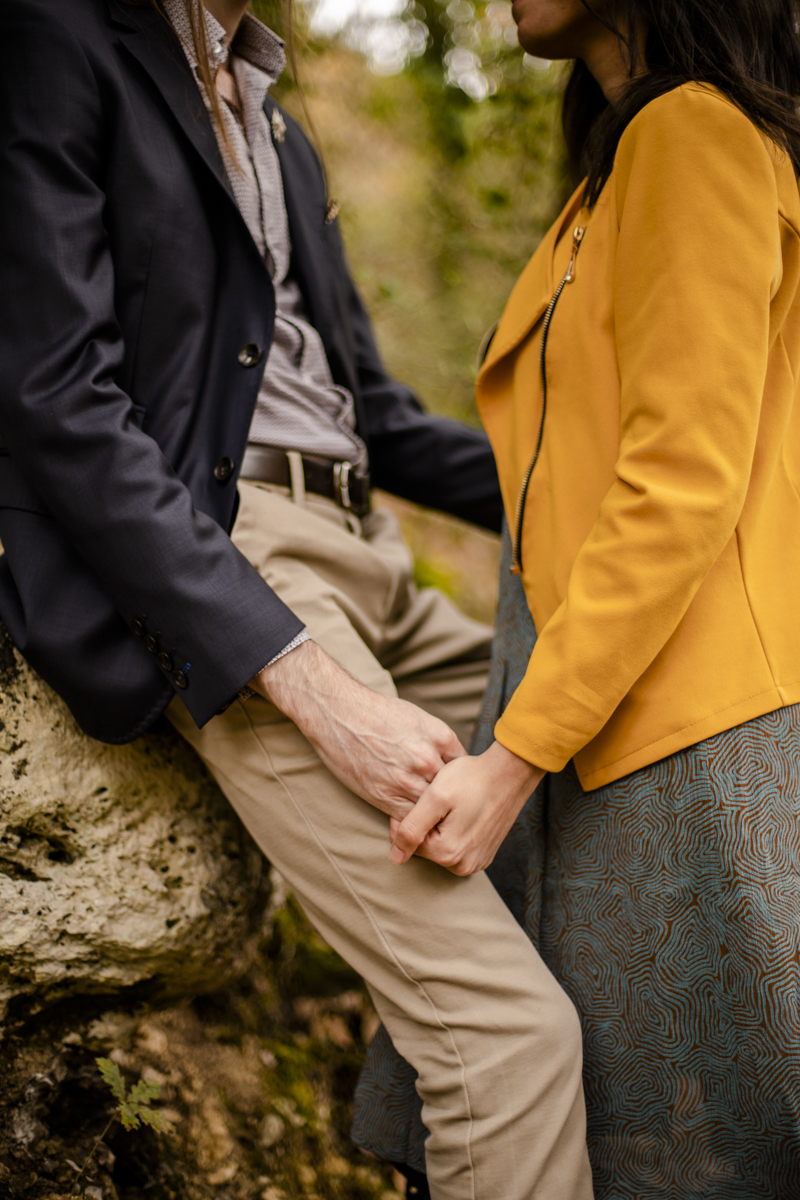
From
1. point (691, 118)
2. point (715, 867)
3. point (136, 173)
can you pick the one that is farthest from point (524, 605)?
point (136, 173)

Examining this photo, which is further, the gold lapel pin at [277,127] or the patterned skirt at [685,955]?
the gold lapel pin at [277,127]

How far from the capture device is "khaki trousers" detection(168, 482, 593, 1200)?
117 cm

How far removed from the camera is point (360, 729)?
47.0 inches

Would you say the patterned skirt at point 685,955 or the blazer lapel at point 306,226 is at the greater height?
the blazer lapel at point 306,226

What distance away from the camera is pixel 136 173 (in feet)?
4.17

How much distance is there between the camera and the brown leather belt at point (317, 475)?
152cm

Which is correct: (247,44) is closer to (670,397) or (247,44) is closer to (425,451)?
(425,451)

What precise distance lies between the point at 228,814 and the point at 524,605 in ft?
2.69

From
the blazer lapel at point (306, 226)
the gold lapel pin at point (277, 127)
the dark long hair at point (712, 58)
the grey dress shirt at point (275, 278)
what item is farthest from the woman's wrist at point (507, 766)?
the gold lapel pin at point (277, 127)

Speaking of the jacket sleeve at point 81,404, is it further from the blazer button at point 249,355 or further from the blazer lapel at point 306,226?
the blazer lapel at point 306,226

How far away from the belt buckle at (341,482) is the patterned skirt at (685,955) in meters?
0.74

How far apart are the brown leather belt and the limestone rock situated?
0.58 meters

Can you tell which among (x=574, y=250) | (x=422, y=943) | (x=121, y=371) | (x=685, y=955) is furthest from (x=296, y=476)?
(x=685, y=955)

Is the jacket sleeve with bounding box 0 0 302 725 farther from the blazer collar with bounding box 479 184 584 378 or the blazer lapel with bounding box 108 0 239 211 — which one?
the blazer collar with bounding box 479 184 584 378
